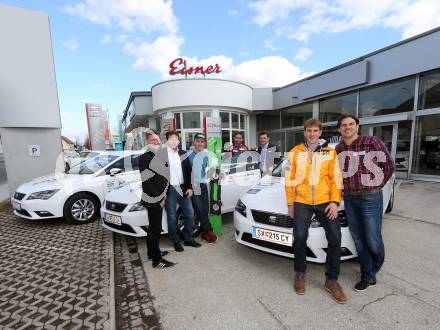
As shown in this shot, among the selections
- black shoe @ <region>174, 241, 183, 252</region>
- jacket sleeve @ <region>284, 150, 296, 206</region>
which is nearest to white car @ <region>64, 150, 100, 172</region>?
black shoe @ <region>174, 241, 183, 252</region>

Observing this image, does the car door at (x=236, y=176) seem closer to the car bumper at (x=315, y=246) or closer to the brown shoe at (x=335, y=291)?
the car bumper at (x=315, y=246)

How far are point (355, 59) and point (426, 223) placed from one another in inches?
309

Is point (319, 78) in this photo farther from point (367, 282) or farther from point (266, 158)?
point (367, 282)

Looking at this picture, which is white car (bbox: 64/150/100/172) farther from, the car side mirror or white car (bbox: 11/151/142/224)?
the car side mirror

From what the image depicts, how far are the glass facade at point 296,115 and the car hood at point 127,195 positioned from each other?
37.4 ft

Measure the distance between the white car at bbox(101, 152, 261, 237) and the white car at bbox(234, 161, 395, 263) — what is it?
122cm

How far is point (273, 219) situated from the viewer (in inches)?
112

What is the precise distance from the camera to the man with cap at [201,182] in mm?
3797

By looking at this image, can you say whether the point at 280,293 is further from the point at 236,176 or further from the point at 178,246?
the point at 236,176

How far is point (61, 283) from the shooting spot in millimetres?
2865

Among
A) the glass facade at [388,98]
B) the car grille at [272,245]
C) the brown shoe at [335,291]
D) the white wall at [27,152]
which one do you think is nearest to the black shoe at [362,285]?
the brown shoe at [335,291]

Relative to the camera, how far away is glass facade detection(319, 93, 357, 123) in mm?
10891

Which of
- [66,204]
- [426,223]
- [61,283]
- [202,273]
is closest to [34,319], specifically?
[61,283]

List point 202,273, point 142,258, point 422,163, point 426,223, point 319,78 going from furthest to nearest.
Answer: point 319,78 → point 422,163 → point 426,223 → point 142,258 → point 202,273
